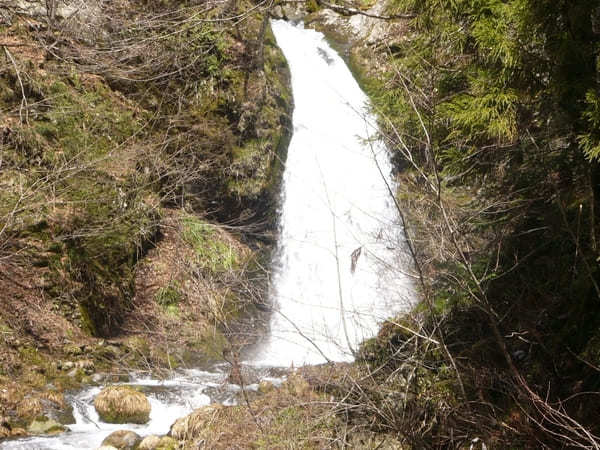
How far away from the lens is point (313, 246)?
1252 centimetres

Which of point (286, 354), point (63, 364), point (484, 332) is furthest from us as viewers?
point (286, 354)

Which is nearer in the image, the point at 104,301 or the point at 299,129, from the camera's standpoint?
the point at 104,301

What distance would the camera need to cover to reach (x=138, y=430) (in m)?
6.49

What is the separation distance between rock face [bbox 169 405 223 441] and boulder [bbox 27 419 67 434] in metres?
1.24

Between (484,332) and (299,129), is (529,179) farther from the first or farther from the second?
(299,129)

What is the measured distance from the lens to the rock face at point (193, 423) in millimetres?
6266

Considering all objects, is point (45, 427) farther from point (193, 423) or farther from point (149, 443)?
point (193, 423)

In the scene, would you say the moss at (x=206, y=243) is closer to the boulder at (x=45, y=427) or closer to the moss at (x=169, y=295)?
the moss at (x=169, y=295)

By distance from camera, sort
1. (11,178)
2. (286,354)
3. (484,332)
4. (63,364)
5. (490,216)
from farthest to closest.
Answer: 1. (286,354)
2. (11,178)
3. (63,364)
4. (490,216)
5. (484,332)

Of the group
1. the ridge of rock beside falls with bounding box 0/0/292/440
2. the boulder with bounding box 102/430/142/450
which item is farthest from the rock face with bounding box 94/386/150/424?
the boulder with bounding box 102/430/142/450

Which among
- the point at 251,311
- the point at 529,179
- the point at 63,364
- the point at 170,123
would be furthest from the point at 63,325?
the point at 529,179

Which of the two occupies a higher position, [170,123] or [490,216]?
[170,123]

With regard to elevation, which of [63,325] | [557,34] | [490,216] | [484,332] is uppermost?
[557,34]

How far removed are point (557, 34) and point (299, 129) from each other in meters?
10.7
